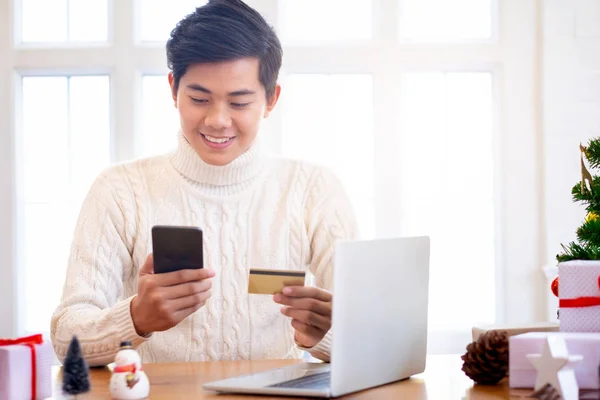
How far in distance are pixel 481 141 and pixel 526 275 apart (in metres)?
0.60

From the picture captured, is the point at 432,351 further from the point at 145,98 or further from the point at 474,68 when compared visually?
the point at 145,98

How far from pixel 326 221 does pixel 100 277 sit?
0.57 metres

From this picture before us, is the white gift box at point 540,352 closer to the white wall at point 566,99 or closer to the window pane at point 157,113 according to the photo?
the white wall at point 566,99

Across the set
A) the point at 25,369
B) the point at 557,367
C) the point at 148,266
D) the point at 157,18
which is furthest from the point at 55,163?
the point at 557,367

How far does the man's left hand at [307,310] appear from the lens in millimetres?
1614

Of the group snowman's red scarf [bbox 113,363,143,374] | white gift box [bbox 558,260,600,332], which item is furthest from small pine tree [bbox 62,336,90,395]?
white gift box [bbox 558,260,600,332]

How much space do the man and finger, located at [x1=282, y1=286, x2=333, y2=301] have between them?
0.27m

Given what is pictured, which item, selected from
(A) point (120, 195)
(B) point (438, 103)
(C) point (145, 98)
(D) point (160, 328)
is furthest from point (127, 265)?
(B) point (438, 103)

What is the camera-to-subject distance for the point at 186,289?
1.66m

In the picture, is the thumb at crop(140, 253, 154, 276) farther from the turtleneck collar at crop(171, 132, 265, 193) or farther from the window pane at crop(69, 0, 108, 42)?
the window pane at crop(69, 0, 108, 42)

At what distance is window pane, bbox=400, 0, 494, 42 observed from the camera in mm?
3768

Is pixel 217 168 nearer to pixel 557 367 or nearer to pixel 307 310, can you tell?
pixel 307 310

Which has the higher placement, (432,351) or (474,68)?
(474,68)

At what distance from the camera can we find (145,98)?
371 centimetres
